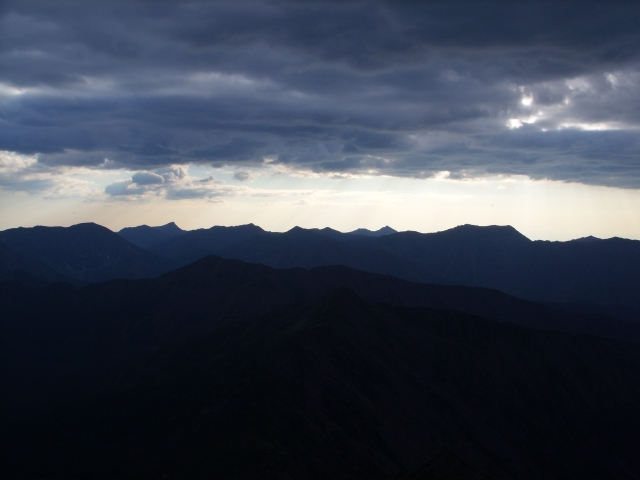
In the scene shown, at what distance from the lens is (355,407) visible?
104m

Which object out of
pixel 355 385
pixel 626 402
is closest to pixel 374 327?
pixel 355 385

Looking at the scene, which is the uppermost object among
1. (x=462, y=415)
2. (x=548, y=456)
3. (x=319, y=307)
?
(x=319, y=307)

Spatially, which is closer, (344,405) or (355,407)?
(344,405)

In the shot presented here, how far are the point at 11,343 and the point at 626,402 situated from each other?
195 meters

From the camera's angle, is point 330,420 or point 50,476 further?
point 330,420

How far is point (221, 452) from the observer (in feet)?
265

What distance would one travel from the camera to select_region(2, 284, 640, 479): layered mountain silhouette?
86438 mm

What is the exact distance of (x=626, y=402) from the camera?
137250 millimetres

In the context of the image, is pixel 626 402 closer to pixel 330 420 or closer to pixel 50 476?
pixel 330 420

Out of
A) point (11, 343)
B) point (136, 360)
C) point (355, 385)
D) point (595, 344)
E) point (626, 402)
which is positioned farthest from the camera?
point (11, 343)

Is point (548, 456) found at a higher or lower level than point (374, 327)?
lower

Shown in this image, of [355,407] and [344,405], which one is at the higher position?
[344,405]

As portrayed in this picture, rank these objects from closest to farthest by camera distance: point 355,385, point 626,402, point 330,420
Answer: point 330,420 → point 355,385 → point 626,402

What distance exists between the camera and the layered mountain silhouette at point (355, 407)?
8644 centimetres
